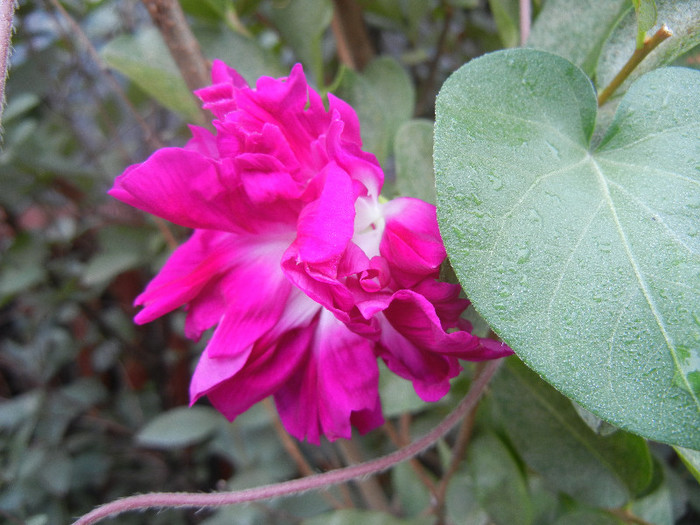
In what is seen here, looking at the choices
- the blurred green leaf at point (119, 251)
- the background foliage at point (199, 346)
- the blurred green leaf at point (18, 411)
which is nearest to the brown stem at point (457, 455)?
the background foliage at point (199, 346)

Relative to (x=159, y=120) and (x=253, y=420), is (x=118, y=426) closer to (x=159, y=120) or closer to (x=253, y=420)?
(x=253, y=420)

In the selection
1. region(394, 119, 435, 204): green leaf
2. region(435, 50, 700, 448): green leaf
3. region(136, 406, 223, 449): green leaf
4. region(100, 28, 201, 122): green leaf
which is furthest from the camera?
region(136, 406, 223, 449): green leaf

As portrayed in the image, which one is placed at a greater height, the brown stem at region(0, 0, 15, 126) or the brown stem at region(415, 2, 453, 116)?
the brown stem at region(0, 0, 15, 126)

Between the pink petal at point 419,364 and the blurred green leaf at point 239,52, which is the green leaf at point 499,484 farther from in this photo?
the blurred green leaf at point 239,52

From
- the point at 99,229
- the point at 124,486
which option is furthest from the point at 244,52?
the point at 124,486

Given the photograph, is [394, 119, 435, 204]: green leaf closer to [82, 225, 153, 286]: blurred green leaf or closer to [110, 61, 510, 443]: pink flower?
[110, 61, 510, 443]: pink flower

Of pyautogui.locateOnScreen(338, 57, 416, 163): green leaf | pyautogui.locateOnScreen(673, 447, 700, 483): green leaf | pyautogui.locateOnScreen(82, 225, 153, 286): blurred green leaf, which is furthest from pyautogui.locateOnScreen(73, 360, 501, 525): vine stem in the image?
pyautogui.locateOnScreen(82, 225, 153, 286): blurred green leaf
